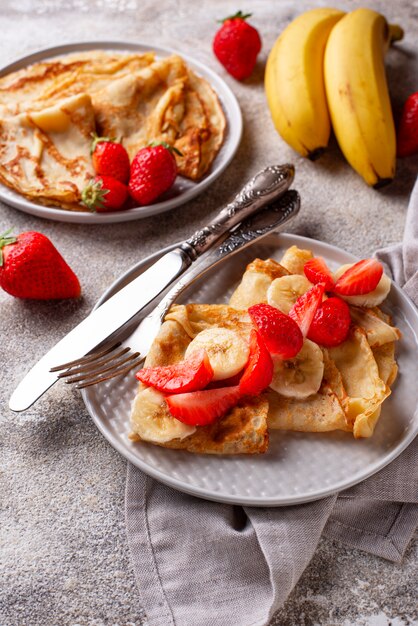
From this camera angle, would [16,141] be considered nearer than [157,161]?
No

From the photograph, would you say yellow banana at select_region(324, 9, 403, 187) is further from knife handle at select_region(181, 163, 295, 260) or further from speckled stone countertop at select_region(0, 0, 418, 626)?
knife handle at select_region(181, 163, 295, 260)

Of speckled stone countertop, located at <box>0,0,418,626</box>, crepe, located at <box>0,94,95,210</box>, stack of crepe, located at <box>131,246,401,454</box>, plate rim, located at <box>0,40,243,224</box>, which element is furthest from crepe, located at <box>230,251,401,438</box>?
crepe, located at <box>0,94,95,210</box>

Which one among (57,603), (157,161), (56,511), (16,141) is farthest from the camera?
(16,141)

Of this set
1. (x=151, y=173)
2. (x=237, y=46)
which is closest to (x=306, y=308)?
(x=151, y=173)

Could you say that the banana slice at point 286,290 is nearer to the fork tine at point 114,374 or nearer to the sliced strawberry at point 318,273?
the sliced strawberry at point 318,273

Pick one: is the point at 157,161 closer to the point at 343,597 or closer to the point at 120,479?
the point at 120,479

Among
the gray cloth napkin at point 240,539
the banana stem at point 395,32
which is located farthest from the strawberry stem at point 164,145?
the banana stem at point 395,32

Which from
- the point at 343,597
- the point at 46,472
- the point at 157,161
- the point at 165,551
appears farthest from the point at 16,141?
the point at 343,597
